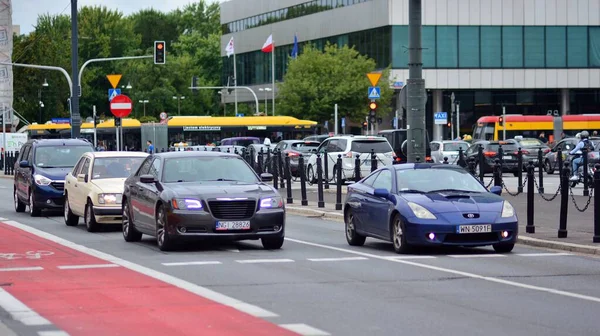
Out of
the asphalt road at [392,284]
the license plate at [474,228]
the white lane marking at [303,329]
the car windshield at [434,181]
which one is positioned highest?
the car windshield at [434,181]

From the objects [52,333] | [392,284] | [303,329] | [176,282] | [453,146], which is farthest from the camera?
[453,146]

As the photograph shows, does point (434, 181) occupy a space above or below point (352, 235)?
above

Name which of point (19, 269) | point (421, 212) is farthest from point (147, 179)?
point (421, 212)

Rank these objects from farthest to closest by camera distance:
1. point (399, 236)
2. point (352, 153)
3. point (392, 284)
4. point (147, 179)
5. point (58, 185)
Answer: point (352, 153) → point (58, 185) → point (147, 179) → point (399, 236) → point (392, 284)

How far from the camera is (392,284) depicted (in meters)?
13.8

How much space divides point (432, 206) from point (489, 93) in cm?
7282

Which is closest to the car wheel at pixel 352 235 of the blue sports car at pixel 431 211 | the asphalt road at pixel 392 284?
the blue sports car at pixel 431 211

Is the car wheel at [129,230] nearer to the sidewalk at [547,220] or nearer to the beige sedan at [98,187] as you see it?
the beige sedan at [98,187]

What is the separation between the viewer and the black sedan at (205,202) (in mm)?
17922

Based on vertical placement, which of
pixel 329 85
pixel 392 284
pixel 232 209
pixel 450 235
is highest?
pixel 329 85

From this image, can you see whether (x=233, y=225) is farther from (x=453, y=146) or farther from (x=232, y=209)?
(x=453, y=146)

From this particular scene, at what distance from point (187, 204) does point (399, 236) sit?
3.14m

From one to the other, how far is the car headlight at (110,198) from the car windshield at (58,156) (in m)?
5.83

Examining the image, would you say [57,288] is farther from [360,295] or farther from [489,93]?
[489,93]
